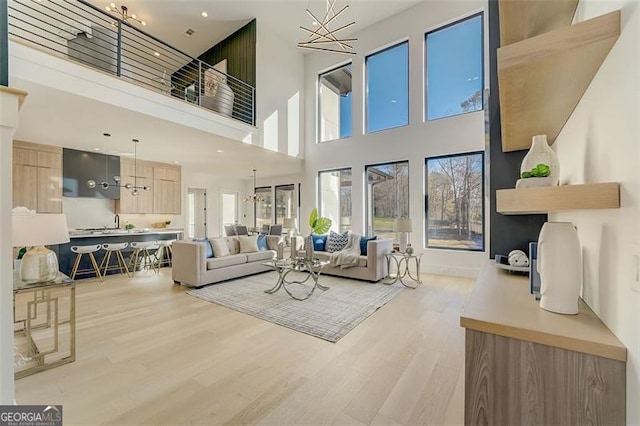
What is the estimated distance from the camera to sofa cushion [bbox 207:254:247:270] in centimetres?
477

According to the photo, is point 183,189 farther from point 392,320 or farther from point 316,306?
point 392,320

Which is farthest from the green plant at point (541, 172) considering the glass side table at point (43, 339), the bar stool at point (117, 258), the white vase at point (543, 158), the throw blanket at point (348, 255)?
the bar stool at point (117, 258)

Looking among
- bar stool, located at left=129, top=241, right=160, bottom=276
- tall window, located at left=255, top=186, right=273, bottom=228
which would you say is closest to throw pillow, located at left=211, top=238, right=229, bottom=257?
bar stool, located at left=129, top=241, right=160, bottom=276

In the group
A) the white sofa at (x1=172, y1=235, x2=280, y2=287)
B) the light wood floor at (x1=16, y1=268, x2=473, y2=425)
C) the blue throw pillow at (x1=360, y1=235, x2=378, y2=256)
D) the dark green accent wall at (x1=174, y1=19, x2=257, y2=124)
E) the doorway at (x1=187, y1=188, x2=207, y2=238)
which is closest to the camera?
the light wood floor at (x1=16, y1=268, x2=473, y2=425)

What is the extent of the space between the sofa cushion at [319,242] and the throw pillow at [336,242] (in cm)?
14

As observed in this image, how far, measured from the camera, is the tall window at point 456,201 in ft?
17.5

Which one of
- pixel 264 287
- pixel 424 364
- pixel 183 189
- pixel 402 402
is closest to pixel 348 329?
pixel 424 364

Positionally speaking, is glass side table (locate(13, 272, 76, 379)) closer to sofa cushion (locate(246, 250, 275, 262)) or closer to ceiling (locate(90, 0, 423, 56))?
sofa cushion (locate(246, 250, 275, 262))

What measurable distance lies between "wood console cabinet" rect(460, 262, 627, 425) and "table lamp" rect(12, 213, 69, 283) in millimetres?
2982

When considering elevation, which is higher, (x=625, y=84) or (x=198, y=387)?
(x=625, y=84)

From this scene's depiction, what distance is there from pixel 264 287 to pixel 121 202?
5109 millimetres

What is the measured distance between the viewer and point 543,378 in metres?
0.87

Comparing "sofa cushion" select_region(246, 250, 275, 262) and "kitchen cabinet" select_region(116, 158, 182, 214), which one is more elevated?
"kitchen cabinet" select_region(116, 158, 182, 214)

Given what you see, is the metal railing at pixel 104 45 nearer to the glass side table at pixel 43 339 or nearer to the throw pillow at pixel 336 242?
the glass side table at pixel 43 339
